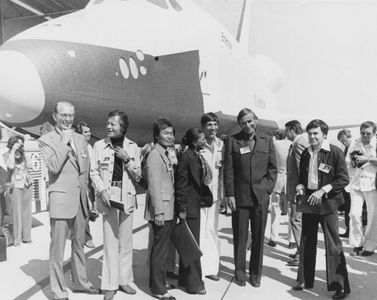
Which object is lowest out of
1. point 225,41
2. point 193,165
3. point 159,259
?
point 159,259

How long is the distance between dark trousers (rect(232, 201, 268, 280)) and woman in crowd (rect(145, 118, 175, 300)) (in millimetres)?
795

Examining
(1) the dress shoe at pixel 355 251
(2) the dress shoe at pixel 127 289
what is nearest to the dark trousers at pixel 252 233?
(2) the dress shoe at pixel 127 289

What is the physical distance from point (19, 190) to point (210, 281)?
11.3 feet

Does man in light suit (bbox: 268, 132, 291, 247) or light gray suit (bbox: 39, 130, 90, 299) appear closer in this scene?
light gray suit (bbox: 39, 130, 90, 299)

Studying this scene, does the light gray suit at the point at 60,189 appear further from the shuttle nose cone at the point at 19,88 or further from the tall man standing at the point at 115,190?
the shuttle nose cone at the point at 19,88

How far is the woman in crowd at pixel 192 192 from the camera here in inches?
144

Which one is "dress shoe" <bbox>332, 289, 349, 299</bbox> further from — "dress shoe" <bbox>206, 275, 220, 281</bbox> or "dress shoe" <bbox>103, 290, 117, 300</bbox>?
"dress shoe" <bbox>103, 290, 117, 300</bbox>

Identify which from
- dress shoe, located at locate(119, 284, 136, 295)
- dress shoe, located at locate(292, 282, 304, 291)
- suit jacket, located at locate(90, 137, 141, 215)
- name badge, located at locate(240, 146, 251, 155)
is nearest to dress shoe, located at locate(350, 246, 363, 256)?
dress shoe, located at locate(292, 282, 304, 291)

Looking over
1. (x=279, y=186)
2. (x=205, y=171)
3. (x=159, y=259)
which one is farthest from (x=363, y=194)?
(x=159, y=259)

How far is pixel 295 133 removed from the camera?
5.17m

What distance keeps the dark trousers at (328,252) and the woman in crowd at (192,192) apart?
1036 millimetres

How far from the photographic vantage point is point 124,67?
4395 millimetres

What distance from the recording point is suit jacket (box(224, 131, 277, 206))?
3.91 metres

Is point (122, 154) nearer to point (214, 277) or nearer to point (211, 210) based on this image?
point (211, 210)
